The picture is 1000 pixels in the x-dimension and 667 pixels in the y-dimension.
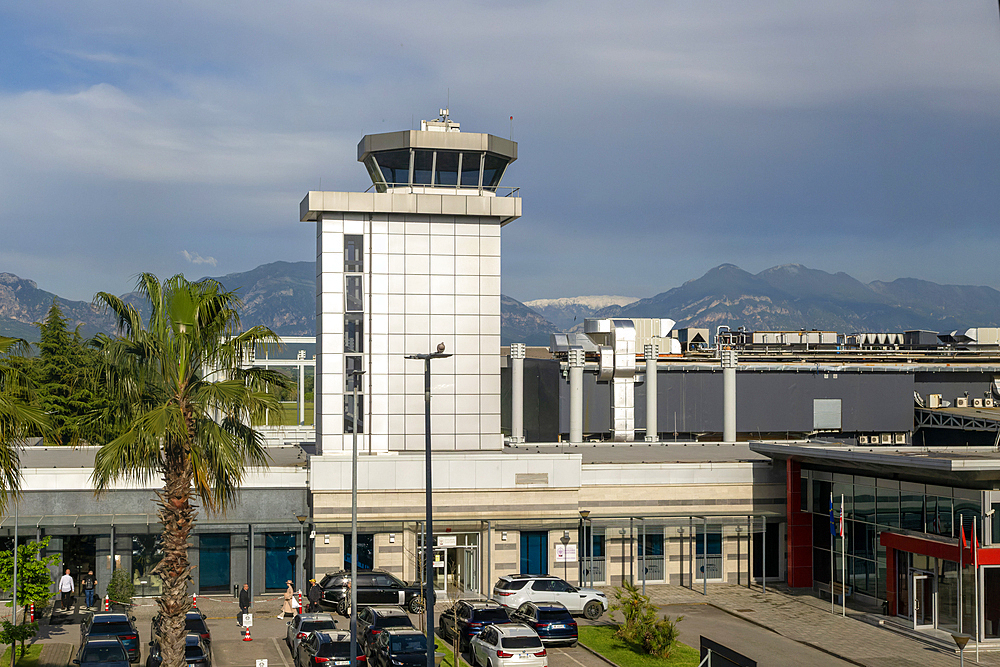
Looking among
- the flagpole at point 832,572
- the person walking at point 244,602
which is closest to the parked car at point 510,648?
the person walking at point 244,602

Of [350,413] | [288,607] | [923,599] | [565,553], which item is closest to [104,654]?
[288,607]

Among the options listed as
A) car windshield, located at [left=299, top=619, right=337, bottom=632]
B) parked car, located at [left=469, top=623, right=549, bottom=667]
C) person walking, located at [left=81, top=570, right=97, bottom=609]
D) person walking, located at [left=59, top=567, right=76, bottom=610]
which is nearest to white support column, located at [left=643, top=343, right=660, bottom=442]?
person walking, located at [left=81, top=570, right=97, bottom=609]

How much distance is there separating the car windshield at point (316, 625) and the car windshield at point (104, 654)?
19.7 feet

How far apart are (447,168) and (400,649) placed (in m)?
26.8

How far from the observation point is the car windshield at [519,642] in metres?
31.4

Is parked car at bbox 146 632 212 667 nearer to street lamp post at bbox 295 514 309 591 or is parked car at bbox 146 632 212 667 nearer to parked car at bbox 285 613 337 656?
parked car at bbox 285 613 337 656

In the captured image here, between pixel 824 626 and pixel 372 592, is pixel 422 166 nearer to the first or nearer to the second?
pixel 372 592

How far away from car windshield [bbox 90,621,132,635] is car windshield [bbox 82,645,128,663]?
212cm

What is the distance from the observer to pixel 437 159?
50.1m

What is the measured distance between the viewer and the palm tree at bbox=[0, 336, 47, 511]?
18.7 m

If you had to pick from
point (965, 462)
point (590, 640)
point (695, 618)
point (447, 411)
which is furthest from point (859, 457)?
point (447, 411)

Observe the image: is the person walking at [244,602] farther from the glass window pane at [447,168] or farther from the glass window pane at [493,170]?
the glass window pane at [493,170]

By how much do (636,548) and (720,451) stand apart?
11.7 meters

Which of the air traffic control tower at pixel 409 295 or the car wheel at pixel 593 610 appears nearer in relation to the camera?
the car wheel at pixel 593 610
